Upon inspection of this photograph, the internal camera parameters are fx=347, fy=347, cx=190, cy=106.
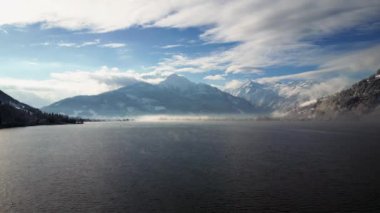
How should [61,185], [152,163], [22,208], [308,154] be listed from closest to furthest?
[22,208] → [61,185] → [152,163] → [308,154]

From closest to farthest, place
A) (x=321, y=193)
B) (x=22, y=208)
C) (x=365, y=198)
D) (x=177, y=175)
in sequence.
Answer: (x=22, y=208) < (x=365, y=198) < (x=321, y=193) < (x=177, y=175)

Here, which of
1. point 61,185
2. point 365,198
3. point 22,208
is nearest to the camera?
point 22,208

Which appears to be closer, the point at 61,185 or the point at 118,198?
the point at 118,198

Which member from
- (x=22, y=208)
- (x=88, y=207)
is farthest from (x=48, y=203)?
(x=88, y=207)

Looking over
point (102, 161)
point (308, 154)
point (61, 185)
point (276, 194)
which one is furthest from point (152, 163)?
point (308, 154)

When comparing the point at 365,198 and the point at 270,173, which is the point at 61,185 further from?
the point at 365,198

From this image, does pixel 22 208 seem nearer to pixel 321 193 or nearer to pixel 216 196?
pixel 216 196

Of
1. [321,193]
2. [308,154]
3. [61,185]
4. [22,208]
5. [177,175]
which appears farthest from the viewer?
[308,154]

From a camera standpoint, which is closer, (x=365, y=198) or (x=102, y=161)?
(x=365, y=198)

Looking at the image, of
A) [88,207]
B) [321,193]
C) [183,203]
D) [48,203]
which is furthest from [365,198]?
[48,203]
